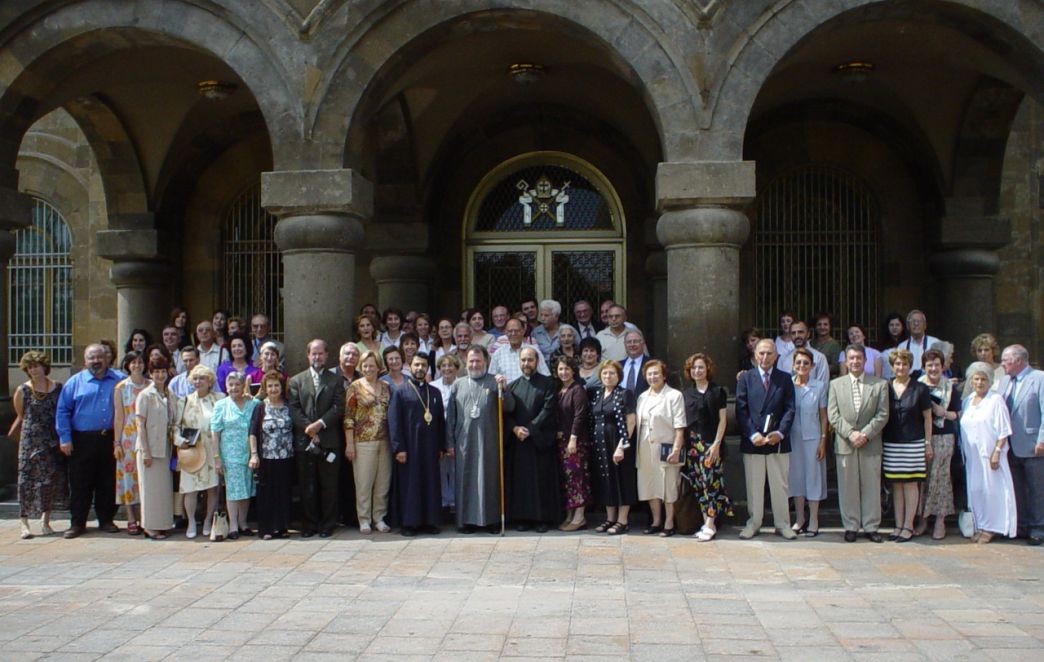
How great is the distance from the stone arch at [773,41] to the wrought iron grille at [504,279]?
4.72m

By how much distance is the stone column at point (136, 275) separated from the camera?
13.8 metres

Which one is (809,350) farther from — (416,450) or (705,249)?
(416,450)

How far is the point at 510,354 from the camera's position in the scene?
9719mm

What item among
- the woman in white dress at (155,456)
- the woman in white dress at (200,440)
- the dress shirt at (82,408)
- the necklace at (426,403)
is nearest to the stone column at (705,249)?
the necklace at (426,403)

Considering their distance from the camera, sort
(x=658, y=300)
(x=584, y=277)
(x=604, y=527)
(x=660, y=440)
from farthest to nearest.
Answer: (x=584, y=277) → (x=658, y=300) → (x=604, y=527) → (x=660, y=440)

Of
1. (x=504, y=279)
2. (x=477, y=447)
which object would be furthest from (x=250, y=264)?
(x=477, y=447)

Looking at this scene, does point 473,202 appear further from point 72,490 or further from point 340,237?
point 72,490

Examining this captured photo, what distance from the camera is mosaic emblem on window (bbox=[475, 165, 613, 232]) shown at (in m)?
13.8

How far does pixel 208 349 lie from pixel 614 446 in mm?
3968

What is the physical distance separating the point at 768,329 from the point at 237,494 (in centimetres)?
716

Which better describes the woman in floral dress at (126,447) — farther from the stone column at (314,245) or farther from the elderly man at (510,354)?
the elderly man at (510,354)

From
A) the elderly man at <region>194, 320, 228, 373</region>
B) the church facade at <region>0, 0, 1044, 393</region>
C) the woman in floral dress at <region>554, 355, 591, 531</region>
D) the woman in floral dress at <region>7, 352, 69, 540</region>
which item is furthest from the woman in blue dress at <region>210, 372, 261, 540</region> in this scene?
the woman in floral dress at <region>554, 355, 591, 531</region>

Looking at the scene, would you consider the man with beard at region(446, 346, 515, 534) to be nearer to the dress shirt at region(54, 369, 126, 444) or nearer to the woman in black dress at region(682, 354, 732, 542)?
the woman in black dress at region(682, 354, 732, 542)

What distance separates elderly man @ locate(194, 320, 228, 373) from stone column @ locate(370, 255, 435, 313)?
11.0 feet
